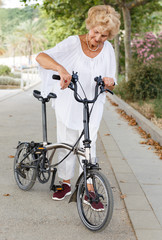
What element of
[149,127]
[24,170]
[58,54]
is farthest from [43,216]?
[149,127]

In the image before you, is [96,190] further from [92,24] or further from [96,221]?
[92,24]

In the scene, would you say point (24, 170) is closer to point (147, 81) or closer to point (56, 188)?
point (56, 188)

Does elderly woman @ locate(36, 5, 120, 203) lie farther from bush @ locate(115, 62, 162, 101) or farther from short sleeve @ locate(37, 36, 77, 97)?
bush @ locate(115, 62, 162, 101)

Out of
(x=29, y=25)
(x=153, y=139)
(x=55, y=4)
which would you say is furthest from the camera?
(x=29, y=25)

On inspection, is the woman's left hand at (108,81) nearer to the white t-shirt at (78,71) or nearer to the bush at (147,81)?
the white t-shirt at (78,71)

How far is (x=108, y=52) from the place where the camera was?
4.43 meters

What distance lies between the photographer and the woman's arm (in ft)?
12.6

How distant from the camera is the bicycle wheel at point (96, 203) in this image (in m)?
3.81

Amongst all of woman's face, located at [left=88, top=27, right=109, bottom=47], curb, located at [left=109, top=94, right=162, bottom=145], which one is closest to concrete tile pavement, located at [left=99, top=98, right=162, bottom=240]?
curb, located at [left=109, top=94, right=162, bottom=145]

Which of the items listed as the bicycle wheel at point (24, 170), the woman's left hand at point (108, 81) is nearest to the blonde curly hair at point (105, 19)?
the woman's left hand at point (108, 81)

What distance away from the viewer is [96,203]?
4.06 meters

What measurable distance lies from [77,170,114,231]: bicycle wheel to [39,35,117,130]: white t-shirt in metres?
0.73

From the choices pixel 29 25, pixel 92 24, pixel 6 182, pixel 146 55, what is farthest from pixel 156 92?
pixel 29 25

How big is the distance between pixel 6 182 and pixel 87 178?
1790 mm
